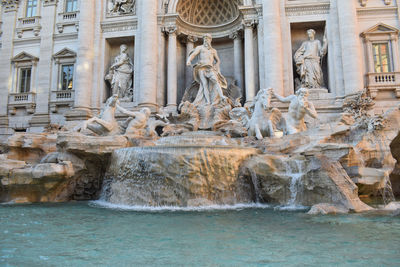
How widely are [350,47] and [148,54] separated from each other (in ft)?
31.7

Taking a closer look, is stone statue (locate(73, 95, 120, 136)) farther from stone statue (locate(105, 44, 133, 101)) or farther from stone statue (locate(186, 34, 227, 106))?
stone statue (locate(105, 44, 133, 101))

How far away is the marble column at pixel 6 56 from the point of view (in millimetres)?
18312

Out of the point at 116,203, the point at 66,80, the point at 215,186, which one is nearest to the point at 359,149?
the point at 215,186

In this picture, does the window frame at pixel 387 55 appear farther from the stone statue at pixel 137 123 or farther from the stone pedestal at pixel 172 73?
the stone statue at pixel 137 123

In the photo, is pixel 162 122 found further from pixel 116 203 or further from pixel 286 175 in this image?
pixel 286 175

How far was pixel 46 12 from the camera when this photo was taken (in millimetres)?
18719

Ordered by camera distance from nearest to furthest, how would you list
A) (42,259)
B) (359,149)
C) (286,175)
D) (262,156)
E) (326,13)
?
(42,259) < (286,175) < (262,156) < (359,149) < (326,13)

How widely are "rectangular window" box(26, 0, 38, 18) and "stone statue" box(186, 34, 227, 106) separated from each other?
37.8 ft

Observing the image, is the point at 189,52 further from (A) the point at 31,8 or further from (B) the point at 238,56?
(A) the point at 31,8

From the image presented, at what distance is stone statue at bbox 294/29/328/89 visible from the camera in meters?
15.1

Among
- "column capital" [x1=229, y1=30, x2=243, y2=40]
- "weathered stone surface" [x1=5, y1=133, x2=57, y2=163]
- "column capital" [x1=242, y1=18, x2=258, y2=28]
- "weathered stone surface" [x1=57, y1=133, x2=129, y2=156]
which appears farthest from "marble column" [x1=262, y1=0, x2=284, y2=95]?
"weathered stone surface" [x1=5, y1=133, x2=57, y2=163]

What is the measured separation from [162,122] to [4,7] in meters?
14.3

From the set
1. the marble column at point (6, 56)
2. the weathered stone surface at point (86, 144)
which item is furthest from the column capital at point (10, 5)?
the weathered stone surface at point (86, 144)

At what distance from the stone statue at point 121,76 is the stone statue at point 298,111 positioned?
9406 millimetres
